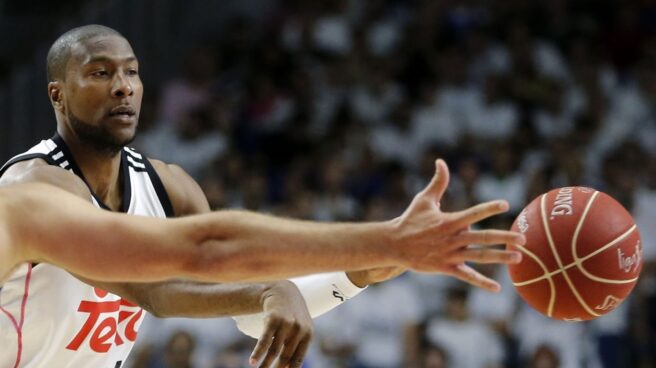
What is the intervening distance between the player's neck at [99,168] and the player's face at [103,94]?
51 millimetres

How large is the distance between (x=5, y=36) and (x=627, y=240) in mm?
10015

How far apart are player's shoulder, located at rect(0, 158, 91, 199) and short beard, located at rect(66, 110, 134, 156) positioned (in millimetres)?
252

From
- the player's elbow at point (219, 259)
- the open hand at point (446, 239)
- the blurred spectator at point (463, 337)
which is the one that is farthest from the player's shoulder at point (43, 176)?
the blurred spectator at point (463, 337)

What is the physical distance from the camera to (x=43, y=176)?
4766 millimetres

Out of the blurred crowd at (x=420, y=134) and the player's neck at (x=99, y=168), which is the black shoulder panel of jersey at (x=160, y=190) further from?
the blurred crowd at (x=420, y=134)

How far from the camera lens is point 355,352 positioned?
9.75m

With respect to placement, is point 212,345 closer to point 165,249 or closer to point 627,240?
point 627,240

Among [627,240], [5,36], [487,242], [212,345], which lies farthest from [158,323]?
[487,242]

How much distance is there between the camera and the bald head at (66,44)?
5184mm

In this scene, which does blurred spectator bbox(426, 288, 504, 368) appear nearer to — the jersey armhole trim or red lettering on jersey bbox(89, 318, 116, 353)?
the jersey armhole trim

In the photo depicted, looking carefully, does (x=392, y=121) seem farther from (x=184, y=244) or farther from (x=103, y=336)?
(x=184, y=244)

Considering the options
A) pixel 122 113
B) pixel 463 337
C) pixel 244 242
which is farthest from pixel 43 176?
pixel 463 337

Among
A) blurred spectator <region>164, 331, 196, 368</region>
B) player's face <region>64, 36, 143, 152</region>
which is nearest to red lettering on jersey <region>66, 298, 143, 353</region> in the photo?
player's face <region>64, 36, 143, 152</region>

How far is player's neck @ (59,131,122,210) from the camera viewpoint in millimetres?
5188
